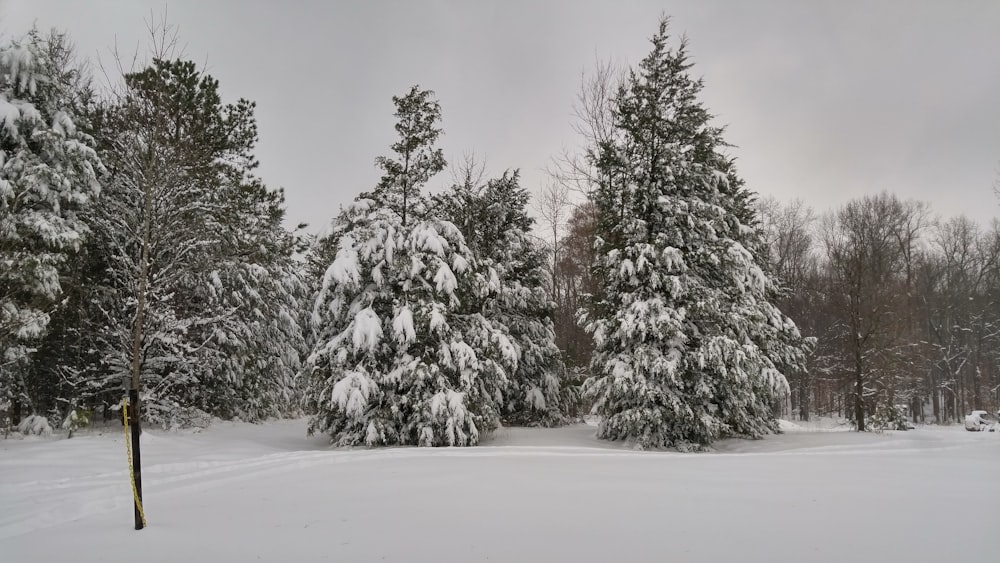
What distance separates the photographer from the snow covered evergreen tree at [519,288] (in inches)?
655

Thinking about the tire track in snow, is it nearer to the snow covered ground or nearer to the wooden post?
the snow covered ground

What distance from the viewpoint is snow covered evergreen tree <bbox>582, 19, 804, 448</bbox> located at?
1167 centimetres

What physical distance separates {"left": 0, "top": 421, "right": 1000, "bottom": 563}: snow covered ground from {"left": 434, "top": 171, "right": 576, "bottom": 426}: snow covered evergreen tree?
8.72m

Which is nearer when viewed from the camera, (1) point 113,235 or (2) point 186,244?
(1) point 113,235

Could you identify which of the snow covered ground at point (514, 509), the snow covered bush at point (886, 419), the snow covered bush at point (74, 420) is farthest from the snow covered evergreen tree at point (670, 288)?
the snow covered bush at point (74, 420)

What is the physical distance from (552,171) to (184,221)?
1114cm

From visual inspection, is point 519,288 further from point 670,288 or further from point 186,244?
point 186,244

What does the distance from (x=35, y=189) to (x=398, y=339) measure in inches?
307

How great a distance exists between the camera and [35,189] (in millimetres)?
10109

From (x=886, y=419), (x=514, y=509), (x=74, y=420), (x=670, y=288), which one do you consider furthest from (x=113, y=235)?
(x=886, y=419)

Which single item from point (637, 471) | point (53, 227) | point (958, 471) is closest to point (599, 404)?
point (637, 471)

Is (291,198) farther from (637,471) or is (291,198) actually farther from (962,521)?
(962,521)

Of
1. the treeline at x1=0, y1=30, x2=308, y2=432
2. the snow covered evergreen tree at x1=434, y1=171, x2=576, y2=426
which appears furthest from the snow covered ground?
the snow covered evergreen tree at x1=434, y1=171, x2=576, y2=426

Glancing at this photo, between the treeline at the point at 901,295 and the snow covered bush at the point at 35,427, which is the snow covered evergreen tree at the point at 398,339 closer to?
the snow covered bush at the point at 35,427
